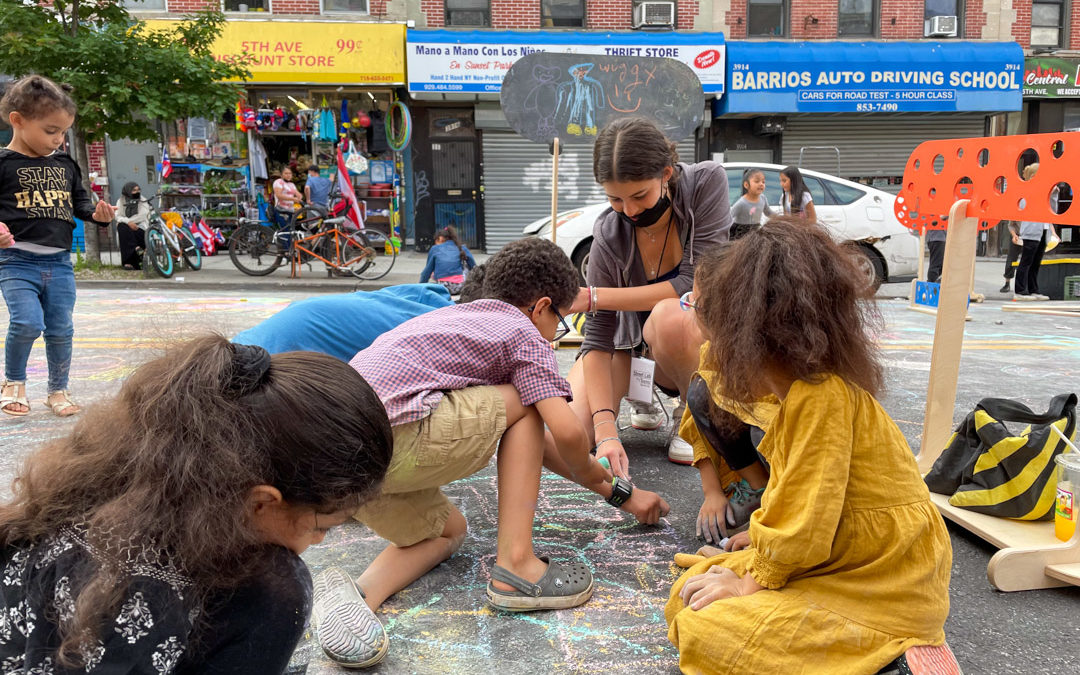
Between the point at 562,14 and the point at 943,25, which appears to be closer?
the point at 943,25

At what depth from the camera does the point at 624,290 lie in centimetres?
287

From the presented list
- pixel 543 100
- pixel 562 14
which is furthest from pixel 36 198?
pixel 562 14

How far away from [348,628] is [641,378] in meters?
1.66

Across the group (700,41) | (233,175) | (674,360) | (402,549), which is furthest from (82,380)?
(700,41)

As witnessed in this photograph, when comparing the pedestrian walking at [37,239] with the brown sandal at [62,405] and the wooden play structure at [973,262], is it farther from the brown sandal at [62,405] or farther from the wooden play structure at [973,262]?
the wooden play structure at [973,262]

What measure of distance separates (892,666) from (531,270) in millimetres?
1333

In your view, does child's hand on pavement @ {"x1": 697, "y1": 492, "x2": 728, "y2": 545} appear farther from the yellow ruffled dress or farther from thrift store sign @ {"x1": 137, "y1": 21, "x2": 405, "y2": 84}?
thrift store sign @ {"x1": 137, "y1": 21, "x2": 405, "y2": 84}

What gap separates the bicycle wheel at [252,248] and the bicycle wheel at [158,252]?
0.82 m

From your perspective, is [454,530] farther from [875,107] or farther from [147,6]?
[147,6]

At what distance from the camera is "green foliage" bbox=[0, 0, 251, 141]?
9016 millimetres

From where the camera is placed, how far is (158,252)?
10.4 m

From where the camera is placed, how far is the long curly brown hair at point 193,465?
3.15 ft

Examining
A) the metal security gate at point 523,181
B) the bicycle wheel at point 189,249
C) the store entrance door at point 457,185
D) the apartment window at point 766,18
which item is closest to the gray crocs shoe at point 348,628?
the bicycle wheel at point 189,249

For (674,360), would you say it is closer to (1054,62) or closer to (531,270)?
(531,270)
